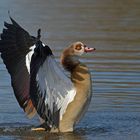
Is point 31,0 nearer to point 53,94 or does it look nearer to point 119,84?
point 119,84

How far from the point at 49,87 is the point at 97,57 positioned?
5704mm

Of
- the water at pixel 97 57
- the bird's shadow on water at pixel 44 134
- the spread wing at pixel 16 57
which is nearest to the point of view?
the spread wing at pixel 16 57

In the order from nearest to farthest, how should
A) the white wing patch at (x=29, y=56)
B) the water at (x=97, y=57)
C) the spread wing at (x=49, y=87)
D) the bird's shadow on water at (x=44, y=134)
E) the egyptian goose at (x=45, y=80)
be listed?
the spread wing at (x=49, y=87) → the egyptian goose at (x=45, y=80) → the white wing patch at (x=29, y=56) → the bird's shadow on water at (x=44, y=134) → the water at (x=97, y=57)

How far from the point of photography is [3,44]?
1167 cm

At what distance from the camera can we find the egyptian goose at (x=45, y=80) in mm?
11148

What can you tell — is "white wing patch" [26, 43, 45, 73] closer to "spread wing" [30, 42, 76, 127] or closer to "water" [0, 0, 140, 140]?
"spread wing" [30, 42, 76, 127]

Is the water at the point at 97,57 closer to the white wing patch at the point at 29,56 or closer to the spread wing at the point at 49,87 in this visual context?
the spread wing at the point at 49,87

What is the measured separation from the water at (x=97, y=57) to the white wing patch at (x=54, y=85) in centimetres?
48

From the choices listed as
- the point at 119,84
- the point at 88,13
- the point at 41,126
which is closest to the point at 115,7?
the point at 88,13

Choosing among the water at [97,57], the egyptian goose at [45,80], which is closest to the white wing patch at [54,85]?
the egyptian goose at [45,80]

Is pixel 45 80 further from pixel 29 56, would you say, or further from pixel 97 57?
pixel 97 57

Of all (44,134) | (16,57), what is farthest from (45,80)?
(44,134)

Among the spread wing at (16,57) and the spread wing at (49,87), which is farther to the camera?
the spread wing at (16,57)

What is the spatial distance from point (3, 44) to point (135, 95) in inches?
123
